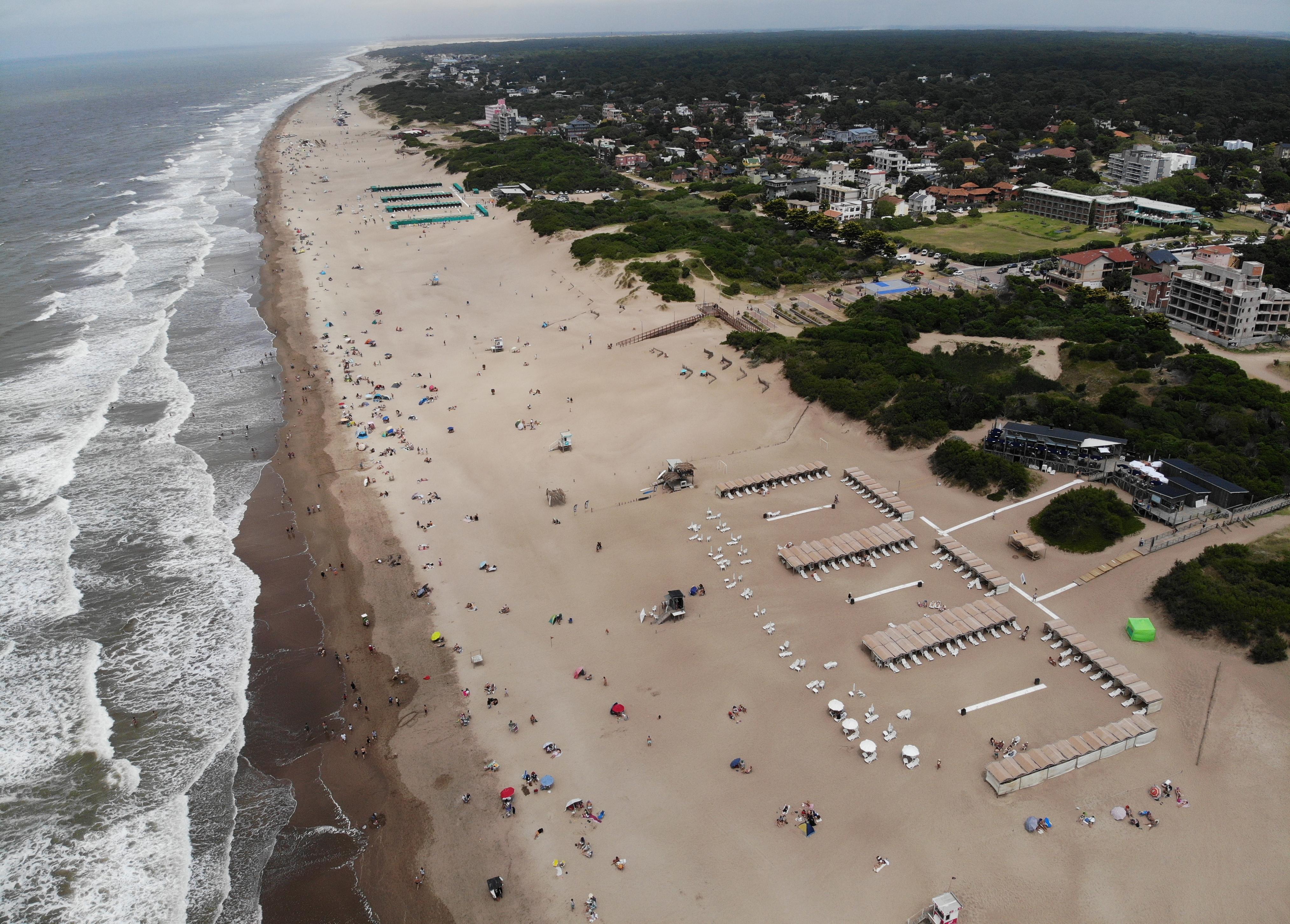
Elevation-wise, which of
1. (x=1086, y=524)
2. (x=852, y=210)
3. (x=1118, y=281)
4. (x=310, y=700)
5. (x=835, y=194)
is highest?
(x=835, y=194)

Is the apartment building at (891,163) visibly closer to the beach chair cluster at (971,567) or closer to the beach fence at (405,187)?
the beach fence at (405,187)

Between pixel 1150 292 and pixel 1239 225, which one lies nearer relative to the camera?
pixel 1150 292

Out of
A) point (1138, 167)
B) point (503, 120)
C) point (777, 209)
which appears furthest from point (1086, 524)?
point (503, 120)

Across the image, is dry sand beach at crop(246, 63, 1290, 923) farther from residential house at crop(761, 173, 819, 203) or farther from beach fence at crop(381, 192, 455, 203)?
beach fence at crop(381, 192, 455, 203)

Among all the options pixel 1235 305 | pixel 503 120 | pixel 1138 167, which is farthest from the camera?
pixel 503 120

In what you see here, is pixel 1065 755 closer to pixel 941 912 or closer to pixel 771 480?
pixel 941 912

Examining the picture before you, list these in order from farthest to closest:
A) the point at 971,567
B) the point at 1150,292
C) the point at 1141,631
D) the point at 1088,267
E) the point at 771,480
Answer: the point at 1088,267 → the point at 1150,292 → the point at 771,480 → the point at 971,567 → the point at 1141,631
